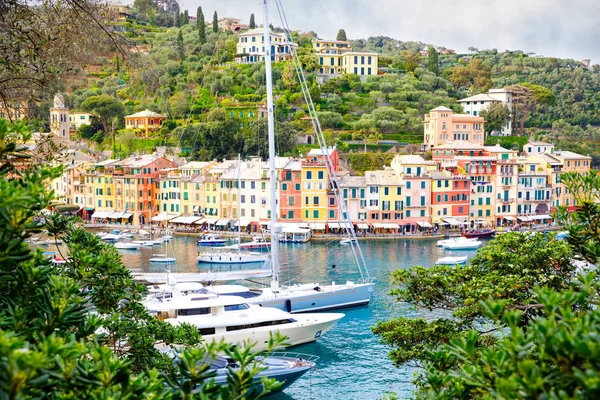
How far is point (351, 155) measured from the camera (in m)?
54.7

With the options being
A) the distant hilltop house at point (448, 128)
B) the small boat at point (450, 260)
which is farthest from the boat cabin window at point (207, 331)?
the distant hilltop house at point (448, 128)

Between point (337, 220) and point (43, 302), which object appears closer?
point (43, 302)

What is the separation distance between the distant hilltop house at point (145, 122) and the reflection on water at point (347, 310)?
20.0m

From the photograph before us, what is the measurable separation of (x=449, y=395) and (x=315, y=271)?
2866 centimetres

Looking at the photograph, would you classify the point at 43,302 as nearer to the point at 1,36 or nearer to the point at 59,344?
the point at 59,344

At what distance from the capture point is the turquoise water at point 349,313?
57.5ft

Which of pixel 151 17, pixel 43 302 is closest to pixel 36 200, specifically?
pixel 43 302

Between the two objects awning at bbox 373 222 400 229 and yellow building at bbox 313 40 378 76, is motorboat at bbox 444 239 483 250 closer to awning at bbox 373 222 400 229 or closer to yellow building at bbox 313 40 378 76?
A: awning at bbox 373 222 400 229

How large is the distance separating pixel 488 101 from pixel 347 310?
47.8m

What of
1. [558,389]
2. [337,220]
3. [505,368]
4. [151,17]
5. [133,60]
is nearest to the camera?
[558,389]

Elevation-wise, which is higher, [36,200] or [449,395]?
[36,200]

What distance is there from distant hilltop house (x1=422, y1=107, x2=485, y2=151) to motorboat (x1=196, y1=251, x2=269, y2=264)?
81.7 ft

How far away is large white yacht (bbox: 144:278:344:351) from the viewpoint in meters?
19.3

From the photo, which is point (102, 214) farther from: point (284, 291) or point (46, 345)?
point (46, 345)
